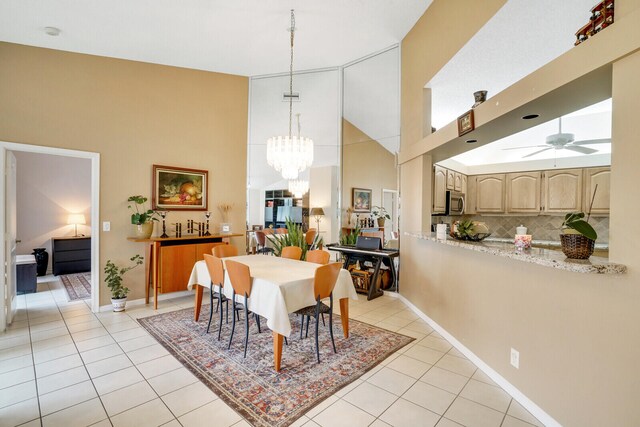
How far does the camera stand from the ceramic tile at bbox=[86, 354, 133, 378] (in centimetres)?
252

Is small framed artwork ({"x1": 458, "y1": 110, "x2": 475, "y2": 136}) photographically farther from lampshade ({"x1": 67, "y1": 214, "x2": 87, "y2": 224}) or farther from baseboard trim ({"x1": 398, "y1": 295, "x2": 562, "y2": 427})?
lampshade ({"x1": 67, "y1": 214, "x2": 87, "y2": 224})

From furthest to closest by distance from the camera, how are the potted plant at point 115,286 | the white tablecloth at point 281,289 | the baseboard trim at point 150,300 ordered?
the baseboard trim at point 150,300 → the potted plant at point 115,286 → the white tablecloth at point 281,289

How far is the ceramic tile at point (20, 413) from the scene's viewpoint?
75.9 inches

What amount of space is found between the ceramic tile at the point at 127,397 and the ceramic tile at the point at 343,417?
1265mm

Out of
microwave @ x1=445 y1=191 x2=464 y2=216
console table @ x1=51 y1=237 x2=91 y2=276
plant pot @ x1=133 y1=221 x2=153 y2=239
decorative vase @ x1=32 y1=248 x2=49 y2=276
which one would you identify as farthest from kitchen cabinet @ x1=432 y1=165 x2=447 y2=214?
decorative vase @ x1=32 y1=248 x2=49 y2=276

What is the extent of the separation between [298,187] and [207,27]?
326 centimetres

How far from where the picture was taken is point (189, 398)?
2.18 metres

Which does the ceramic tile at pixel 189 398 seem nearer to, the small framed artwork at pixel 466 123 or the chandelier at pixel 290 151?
the chandelier at pixel 290 151

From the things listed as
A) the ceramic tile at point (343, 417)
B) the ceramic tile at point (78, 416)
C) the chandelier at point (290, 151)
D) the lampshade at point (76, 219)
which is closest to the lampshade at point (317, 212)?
the chandelier at point (290, 151)

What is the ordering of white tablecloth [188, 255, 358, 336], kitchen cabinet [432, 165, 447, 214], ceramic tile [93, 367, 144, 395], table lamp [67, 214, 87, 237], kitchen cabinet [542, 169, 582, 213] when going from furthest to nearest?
table lamp [67, 214, 87, 237], kitchen cabinet [432, 165, 447, 214], kitchen cabinet [542, 169, 582, 213], white tablecloth [188, 255, 358, 336], ceramic tile [93, 367, 144, 395]

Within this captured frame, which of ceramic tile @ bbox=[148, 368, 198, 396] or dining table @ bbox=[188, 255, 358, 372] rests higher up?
dining table @ bbox=[188, 255, 358, 372]

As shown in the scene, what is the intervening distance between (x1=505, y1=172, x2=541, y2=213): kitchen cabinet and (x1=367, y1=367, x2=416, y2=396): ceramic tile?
3.72 meters

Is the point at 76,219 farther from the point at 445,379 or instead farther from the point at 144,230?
the point at 445,379

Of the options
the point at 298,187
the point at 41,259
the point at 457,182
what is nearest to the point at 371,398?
the point at 457,182
